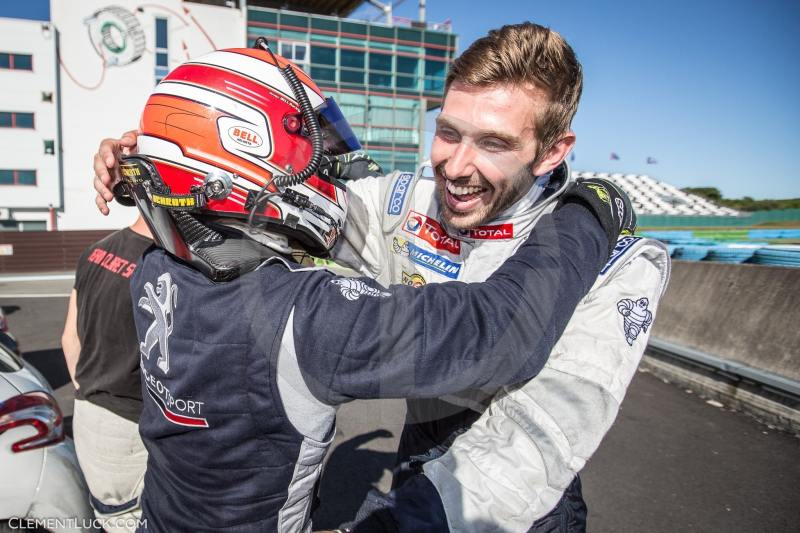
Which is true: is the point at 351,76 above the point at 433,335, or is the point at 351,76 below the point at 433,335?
above

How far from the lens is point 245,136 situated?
1.43 metres

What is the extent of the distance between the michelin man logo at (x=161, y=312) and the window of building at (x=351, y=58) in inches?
1281

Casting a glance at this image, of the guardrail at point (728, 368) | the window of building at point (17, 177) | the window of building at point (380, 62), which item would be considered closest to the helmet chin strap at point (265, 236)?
the guardrail at point (728, 368)

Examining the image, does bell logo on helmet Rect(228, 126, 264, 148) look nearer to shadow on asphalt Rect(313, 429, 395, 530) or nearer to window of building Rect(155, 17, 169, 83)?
shadow on asphalt Rect(313, 429, 395, 530)

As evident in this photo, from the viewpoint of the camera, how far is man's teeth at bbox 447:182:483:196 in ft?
4.98

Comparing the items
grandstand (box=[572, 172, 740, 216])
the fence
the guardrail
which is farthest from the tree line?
the fence

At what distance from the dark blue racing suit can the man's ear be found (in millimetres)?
229

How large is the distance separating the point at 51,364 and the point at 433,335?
25.0ft

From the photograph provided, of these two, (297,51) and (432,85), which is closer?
(297,51)

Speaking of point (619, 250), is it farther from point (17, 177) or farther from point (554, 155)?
point (17, 177)

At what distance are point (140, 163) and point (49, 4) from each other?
36537mm

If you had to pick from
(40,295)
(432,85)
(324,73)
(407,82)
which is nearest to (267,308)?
(40,295)

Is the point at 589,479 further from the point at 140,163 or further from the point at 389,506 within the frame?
the point at 140,163

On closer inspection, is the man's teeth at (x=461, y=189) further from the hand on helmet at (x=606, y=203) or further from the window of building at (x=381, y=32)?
the window of building at (x=381, y=32)
